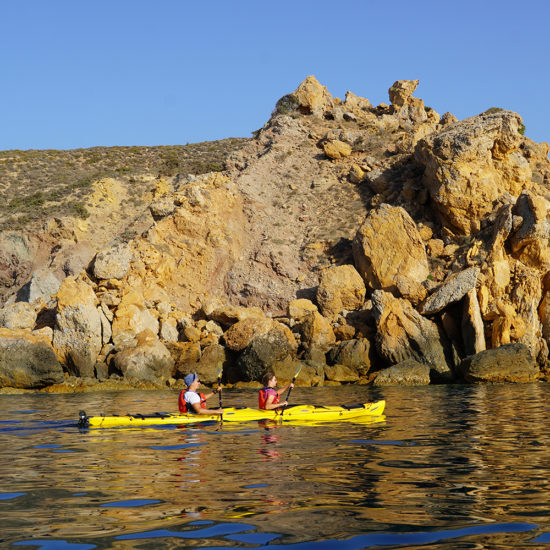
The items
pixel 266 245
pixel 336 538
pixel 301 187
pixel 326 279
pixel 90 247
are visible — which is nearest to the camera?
pixel 336 538

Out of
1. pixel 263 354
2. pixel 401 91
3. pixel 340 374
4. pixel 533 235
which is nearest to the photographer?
pixel 340 374

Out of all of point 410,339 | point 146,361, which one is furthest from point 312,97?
point 146,361

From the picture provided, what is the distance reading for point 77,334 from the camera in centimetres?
2809

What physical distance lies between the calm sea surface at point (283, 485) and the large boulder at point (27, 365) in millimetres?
12187

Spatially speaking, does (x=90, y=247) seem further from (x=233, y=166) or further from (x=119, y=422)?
(x=119, y=422)

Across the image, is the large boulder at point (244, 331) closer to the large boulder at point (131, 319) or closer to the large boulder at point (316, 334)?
the large boulder at point (316, 334)

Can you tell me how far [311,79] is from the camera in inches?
1983

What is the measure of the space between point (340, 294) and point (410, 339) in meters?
5.86

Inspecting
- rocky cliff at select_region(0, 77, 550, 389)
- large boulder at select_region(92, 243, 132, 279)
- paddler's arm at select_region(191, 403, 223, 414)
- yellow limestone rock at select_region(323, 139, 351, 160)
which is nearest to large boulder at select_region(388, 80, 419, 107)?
rocky cliff at select_region(0, 77, 550, 389)

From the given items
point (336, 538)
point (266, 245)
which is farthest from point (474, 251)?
point (336, 538)

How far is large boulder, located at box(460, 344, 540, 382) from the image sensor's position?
24.8 meters

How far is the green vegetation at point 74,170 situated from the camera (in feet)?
152

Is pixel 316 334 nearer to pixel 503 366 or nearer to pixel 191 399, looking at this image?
pixel 503 366

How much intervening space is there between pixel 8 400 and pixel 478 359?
16290 mm
